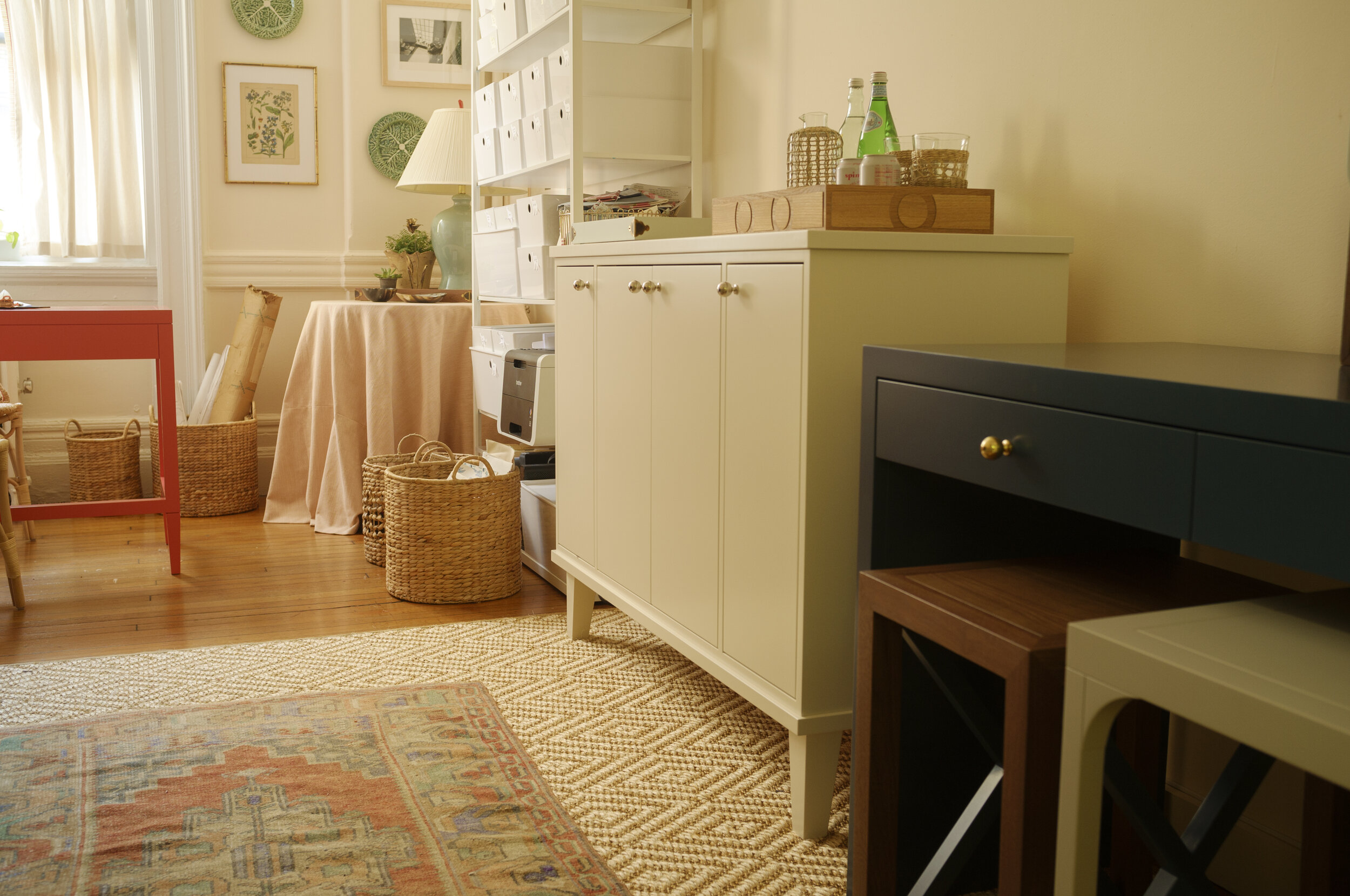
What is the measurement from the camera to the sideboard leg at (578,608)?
2.52m

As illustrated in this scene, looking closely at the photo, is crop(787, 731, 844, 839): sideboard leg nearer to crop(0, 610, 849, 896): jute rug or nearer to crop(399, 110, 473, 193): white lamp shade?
crop(0, 610, 849, 896): jute rug

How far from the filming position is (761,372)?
64.2 inches

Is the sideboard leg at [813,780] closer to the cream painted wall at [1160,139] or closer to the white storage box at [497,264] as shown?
the cream painted wall at [1160,139]

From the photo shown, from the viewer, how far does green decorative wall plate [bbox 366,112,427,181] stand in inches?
180

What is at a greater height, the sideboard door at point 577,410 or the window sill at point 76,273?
the window sill at point 76,273

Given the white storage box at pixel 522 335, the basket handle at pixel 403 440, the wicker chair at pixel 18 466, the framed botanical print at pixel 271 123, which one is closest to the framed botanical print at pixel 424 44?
the framed botanical print at pixel 271 123

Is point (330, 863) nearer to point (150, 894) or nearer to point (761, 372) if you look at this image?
point (150, 894)

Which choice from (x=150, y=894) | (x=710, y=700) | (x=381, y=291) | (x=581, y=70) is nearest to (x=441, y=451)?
(x=381, y=291)

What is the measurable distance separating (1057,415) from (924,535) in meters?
0.36

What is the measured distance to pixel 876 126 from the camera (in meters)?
1.79

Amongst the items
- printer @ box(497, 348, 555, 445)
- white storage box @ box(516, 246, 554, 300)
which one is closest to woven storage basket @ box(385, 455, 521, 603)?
printer @ box(497, 348, 555, 445)

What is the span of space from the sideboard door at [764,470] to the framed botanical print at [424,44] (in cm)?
338

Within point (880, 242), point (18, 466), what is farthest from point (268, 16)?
point (880, 242)

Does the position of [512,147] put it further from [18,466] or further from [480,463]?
[18,466]
